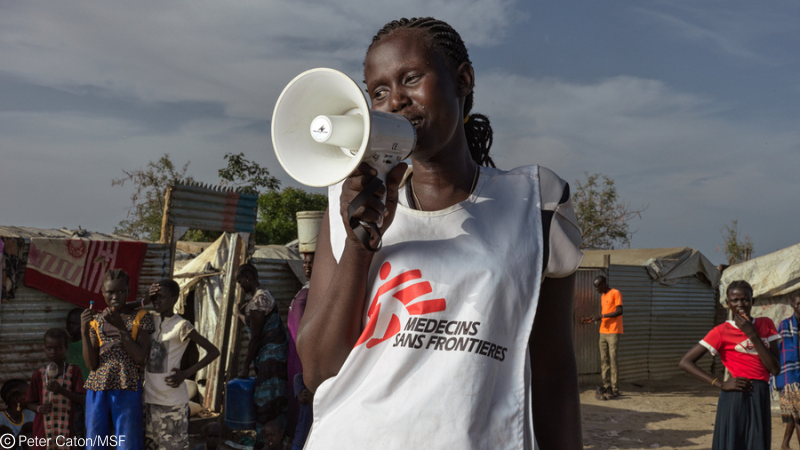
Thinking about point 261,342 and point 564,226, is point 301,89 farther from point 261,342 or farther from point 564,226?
point 261,342

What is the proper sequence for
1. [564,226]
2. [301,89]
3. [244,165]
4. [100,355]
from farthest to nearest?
[244,165], [100,355], [564,226], [301,89]

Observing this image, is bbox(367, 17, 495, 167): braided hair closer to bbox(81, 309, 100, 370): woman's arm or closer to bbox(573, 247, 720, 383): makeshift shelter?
bbox(81, 309, 100, 370): woman's arm

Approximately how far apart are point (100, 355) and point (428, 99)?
4659 millimetres

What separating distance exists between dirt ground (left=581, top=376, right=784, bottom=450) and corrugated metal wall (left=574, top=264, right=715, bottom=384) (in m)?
0.52

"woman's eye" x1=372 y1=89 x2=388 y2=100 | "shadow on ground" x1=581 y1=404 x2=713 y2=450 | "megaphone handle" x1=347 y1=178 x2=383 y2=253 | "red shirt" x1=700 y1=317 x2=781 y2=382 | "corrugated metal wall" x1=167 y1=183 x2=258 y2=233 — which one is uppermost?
"corrugated metal wall" x1=167 y1=183 x2=258 y2=233

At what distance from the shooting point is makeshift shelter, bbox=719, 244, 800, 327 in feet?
32.8

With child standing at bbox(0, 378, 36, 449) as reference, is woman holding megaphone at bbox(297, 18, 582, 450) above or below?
above

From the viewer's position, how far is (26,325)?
662 cm

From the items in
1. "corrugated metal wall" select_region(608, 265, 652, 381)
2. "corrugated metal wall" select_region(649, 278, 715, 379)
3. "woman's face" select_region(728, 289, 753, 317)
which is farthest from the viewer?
"corrugated metal wall" select_region(649, 278, 715, 379)

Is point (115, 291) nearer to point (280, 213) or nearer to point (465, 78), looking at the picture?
point (465, 78)

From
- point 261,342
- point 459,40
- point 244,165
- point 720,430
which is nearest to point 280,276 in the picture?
point 261,342

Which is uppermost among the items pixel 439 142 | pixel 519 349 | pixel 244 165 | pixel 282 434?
pixel 244 165

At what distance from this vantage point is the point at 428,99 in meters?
1.23

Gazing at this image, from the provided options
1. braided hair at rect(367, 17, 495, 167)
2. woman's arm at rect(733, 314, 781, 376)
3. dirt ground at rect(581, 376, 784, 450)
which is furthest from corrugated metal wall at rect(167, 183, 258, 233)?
braided hair at rect(367, 17, 495, 167)
